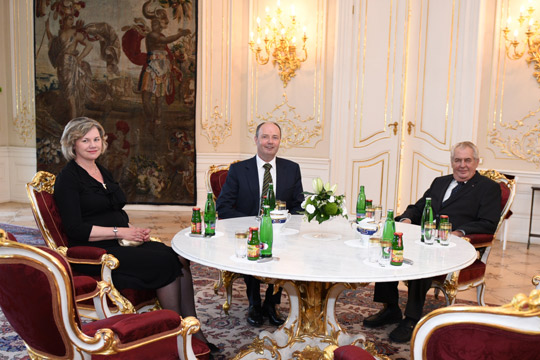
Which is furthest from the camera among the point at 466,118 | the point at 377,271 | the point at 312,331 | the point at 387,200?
the point at 387,200

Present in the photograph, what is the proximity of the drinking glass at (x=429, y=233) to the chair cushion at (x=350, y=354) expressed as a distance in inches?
46.8

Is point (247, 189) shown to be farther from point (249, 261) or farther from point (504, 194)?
point (504, 194)

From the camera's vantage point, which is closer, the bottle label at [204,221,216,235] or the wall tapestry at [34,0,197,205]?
the bottle label at [204,221,216,235]

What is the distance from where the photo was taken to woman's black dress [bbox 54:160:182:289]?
2.80 meters

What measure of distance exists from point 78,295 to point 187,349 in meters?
0.87

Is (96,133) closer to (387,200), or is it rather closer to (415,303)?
(415,303)

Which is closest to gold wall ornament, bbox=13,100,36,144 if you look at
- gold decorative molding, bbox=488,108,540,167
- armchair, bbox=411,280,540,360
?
gold decorative molding, bbox=488,108,540,167

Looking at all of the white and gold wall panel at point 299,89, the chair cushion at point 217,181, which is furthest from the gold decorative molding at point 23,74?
the chair cushion at point 217,181

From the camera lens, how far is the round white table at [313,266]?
2230mm

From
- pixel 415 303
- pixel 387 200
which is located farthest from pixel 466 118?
pixel 415 303

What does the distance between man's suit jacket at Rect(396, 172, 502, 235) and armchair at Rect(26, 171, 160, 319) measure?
203 centimetres

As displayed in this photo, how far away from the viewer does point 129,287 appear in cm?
278

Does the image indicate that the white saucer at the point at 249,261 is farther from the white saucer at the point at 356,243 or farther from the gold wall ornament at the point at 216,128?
the gold wall ornament at the point at 216,128

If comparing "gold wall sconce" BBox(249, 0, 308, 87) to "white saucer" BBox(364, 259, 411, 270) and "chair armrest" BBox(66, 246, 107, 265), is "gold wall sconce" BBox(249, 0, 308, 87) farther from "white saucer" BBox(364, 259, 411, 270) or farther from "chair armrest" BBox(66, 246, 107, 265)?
"white saucer" BBox(364, 259, 411, 270)
